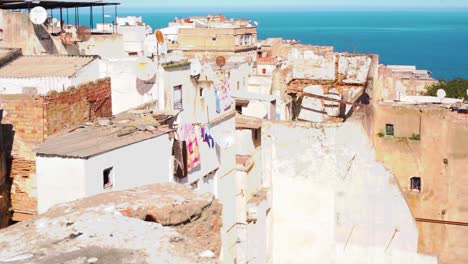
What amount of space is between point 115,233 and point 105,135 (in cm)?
771

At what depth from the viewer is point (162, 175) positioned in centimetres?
1501

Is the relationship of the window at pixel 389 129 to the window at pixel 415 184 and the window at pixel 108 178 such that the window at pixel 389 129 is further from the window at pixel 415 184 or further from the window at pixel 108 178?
the window at pixel 108 178

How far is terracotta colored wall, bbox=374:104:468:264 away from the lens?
2284 centimetres

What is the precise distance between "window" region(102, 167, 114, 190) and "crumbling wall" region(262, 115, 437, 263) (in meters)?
9.30

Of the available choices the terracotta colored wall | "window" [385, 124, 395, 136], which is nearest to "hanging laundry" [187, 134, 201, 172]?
the terracotta colored wall

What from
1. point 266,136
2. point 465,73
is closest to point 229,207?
point 266,136

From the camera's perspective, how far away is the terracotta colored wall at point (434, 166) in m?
22.8

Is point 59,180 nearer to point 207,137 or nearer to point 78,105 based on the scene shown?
point 78,105

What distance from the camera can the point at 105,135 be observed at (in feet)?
45.3

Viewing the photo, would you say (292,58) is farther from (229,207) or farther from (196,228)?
(196,228)

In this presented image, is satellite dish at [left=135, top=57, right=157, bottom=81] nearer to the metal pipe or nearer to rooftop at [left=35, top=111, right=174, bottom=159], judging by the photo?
rooftop at [left=35, top=111, right=174, bottom=159]

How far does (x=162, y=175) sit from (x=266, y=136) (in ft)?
23.6

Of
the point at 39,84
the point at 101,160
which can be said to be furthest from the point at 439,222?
the point at 101,160

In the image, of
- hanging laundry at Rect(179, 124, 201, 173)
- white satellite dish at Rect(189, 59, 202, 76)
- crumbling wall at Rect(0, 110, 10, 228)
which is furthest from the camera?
white satellite dish at Rect(189, 59, 202, 76)
